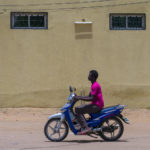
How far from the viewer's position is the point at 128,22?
16.2m

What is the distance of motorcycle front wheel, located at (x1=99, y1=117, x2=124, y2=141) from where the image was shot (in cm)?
976

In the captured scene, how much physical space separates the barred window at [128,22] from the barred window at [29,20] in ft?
8.41

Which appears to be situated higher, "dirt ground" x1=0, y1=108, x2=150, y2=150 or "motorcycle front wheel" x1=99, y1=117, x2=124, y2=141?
"motorcycle front wheel" x1=99, y1=117, x2=124, y2=141

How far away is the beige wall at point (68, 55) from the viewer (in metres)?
15.7

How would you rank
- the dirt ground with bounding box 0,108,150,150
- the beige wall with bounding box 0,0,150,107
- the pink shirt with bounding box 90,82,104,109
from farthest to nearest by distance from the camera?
the beige wall with bounding box 0,0,150,107 < the pink shirt with bounding box 90,82,104,109 < the dirt ground with bounding box 0,108,150,150

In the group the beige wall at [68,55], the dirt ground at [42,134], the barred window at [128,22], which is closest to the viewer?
the dirt ground at [42,134]

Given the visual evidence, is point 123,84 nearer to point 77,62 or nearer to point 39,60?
point 77,62

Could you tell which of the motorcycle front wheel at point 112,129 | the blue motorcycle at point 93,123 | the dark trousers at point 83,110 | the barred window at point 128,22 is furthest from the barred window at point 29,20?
the motorcycle front wheel at point 112,129

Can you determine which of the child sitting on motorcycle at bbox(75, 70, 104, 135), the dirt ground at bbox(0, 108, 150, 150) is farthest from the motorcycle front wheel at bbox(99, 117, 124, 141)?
the child sitting on motorcycle at bbox(75, 70, 104, 135)

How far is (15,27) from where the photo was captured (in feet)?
51.8

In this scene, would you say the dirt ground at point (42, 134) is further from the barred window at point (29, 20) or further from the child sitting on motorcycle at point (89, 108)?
the barred window at point (29, 20)

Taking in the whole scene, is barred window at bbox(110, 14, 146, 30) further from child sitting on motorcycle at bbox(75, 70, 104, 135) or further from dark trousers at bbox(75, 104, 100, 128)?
dark trousers at bbox(75, 104, 100, 128)

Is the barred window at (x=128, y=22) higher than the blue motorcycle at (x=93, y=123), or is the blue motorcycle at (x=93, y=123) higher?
the barred window at (x=128, y=22)

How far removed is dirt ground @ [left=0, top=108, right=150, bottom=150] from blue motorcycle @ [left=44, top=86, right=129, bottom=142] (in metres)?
0.20
